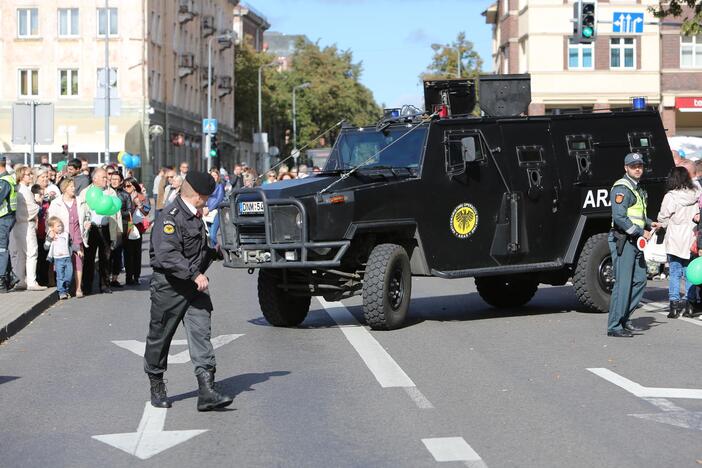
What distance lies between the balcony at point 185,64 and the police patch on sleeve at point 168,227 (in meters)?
71.6

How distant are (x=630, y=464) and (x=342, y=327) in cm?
773

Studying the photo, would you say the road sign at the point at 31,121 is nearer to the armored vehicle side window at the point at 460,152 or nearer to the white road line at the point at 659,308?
the armored vehicle side window at the point at 460,152

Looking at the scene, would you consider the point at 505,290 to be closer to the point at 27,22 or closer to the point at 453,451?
the point at 453,451

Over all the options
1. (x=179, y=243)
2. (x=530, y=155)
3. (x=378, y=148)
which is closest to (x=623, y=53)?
(x=530, y=155)

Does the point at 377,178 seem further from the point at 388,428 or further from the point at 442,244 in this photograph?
the point at 388,428

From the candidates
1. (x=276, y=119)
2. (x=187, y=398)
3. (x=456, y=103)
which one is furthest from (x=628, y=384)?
(x=276, y=119)

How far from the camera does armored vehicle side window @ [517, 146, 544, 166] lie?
16297mm

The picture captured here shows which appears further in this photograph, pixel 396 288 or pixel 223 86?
pixel 223 86

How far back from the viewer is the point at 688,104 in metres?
63.2

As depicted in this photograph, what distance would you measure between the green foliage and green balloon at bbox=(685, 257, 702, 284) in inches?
3658

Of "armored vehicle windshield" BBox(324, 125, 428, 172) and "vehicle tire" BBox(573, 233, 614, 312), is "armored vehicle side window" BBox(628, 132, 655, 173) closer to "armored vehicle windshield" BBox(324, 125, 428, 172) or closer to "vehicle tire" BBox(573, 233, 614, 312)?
"vehicle tire" BBox(573, 233, 614, 312)

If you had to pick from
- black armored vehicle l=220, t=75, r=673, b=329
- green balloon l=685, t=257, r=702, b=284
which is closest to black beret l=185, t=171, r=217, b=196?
black armored vehicle l=220, t=75, r=673, b=329

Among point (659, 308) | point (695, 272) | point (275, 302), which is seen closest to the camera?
point (695, 272)

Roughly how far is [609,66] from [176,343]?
5323cm
